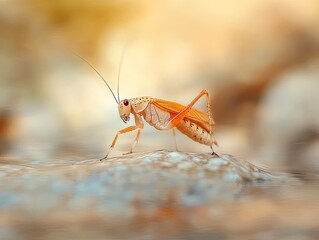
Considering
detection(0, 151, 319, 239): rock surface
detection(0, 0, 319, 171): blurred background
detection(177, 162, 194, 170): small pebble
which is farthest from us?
detection(0, 0, 319, 171): blurred background

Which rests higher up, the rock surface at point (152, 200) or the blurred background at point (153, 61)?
the blurred background at point (153, 61)

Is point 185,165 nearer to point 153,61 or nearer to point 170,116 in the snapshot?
point 170,116

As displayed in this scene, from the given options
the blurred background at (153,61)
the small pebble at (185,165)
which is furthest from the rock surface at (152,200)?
the blurred background at (153,61)

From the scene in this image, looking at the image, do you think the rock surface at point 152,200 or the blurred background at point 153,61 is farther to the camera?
the blurred background at point 153,61

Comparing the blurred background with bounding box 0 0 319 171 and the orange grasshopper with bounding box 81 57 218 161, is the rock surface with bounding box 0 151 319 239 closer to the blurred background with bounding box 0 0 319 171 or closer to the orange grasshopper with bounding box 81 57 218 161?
the orange grasshopper with bounding box 81 57 218 161

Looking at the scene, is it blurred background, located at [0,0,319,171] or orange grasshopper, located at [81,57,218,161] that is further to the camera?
blurred background, located at [0,0,319,171]

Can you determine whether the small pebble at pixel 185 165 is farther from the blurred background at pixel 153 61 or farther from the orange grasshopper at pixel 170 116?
the blurred background at pixel 153 61

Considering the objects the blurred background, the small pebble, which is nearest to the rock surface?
the small pebble

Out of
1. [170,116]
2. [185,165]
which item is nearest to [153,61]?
[170,116]

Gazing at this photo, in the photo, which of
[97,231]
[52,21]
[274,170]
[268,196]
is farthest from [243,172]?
[52,21]
